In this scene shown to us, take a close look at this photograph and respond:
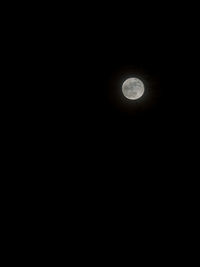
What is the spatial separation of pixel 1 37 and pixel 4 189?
7.63 ft

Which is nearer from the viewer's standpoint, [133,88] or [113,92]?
[133,88]

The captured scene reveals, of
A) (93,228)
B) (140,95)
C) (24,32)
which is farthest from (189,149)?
(24,32)

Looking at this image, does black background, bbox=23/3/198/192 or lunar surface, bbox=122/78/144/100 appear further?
lunar surface, bbox=122/78/144/100

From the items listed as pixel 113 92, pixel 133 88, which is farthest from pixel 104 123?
pixel 133 88

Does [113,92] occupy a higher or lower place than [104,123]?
higher

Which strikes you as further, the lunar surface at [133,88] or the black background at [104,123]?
the lunar surface at [133,88]

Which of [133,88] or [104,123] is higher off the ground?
[133,88]

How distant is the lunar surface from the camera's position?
448cm

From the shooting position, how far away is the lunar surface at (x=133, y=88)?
4477mm

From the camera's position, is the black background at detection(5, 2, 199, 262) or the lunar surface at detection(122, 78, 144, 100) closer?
the black background at detection(5, 2, 199, 262)

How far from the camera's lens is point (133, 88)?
449 cm

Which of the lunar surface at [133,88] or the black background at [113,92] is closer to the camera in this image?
the black background at [113,92]

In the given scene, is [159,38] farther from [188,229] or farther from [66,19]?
[188,229]

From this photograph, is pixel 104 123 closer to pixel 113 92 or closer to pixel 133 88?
pixel 113 92
